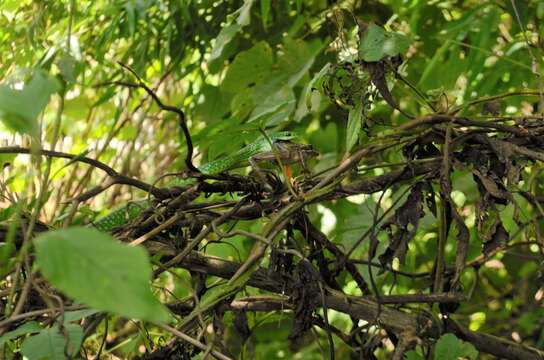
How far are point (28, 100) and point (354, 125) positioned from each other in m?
0.73

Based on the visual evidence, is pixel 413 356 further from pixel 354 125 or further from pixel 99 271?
pixel 99 271

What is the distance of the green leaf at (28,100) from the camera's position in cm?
72

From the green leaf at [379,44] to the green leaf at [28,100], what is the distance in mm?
633

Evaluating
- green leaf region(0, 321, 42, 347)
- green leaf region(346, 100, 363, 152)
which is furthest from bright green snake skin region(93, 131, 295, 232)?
green leaf region(0, 321, 42, 347)

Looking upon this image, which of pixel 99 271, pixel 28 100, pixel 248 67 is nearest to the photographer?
pixel 99 271

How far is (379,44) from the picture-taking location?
1282mm

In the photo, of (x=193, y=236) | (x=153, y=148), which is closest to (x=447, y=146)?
(x=193, y=236)

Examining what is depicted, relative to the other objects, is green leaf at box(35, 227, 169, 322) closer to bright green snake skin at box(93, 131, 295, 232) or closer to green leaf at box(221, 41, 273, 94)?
bright green snake skin at box(93, 131, 295, 232)

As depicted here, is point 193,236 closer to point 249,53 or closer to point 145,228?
point 145,228

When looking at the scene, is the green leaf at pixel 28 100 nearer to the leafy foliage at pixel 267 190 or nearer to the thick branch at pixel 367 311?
the leafy foliage at pixel 267 190

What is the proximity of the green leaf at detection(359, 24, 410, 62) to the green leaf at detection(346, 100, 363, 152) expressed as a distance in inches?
4.6

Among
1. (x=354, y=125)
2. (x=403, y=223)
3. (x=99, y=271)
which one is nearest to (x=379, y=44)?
(x=354, y=125)

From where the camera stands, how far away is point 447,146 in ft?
4.29

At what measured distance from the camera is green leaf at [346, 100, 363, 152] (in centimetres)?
134
